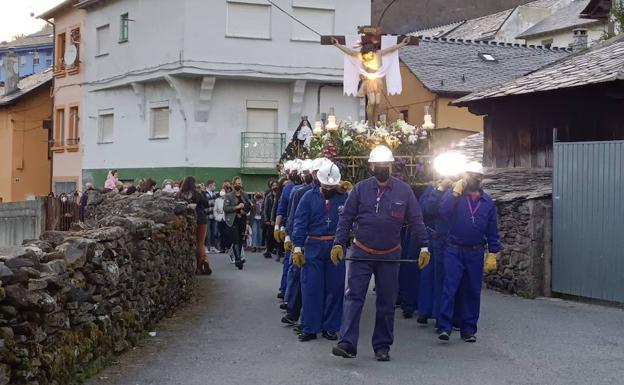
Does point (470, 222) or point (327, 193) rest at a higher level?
point (327, 193)

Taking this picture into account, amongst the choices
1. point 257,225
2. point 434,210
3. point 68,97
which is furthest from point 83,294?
point 68,97

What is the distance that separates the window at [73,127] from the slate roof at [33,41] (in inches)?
1274

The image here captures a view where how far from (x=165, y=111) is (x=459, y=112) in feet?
35.3

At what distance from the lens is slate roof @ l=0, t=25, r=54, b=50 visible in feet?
229

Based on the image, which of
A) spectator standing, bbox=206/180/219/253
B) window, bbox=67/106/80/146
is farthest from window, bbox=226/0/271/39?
window, bbox=67/106/80/146

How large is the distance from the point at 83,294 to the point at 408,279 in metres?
5.64

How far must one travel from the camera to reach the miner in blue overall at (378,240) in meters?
9.35

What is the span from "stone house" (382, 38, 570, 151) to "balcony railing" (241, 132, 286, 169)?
13.1 ft

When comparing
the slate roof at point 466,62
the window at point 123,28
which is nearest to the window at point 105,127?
the window at point 123,28

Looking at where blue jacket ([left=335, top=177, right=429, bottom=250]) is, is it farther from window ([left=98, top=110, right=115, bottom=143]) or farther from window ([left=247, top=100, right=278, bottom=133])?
window ([left=98, top=110, right=115, bottom=143])

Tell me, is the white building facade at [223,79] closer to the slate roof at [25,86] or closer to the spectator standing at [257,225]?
the spectator standing at [257,225]

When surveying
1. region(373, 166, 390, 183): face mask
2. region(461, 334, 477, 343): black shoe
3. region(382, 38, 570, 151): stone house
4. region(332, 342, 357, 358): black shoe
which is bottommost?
region(461, 334, 477, 343): black shoe

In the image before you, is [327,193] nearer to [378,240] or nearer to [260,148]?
[378,240]

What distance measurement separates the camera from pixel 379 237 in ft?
31.1
